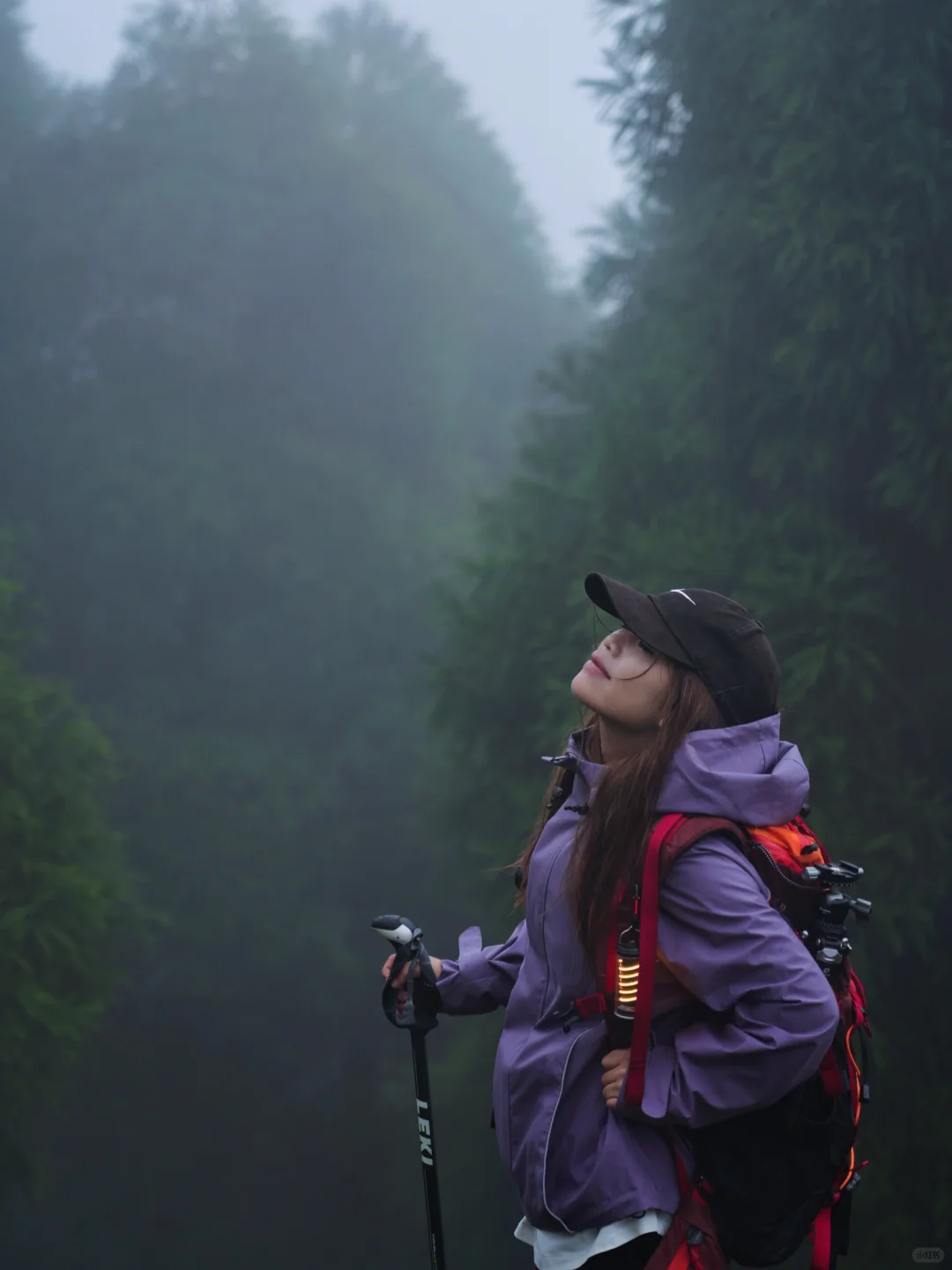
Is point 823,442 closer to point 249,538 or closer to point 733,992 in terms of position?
point 733,992

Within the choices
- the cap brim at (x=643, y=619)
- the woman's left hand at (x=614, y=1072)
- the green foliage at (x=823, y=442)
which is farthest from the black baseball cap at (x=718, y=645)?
the green foliage at (x=823, y=442)

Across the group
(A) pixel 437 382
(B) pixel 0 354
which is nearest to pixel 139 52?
(B) pixel 0 354

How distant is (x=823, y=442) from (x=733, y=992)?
4.34m

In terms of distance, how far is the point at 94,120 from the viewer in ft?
46.8

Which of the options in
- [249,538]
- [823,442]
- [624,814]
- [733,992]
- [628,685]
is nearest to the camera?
[733,992]

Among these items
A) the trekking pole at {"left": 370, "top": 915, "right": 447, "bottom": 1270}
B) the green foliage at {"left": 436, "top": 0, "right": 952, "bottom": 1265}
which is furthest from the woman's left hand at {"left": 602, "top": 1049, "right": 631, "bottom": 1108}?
the green foliage at {"left": 436, "top": 0, "right": 952, "bottom": 1265}

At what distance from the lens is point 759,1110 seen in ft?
4.83

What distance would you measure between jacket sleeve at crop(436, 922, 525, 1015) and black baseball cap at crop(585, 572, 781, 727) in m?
0.58

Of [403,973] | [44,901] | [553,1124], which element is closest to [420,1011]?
[403,973]

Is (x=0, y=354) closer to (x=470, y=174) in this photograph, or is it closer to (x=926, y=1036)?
(x=470, y=174)

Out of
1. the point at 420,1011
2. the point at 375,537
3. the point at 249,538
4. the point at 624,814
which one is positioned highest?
the point at 249,538

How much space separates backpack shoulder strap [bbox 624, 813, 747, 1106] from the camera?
1409mm

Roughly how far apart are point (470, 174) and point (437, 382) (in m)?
4.39

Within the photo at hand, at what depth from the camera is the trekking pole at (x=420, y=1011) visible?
191 cm
